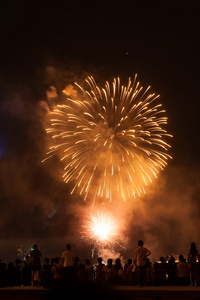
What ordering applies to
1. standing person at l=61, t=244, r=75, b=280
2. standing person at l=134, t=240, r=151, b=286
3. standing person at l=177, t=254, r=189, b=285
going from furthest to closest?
standing person at l=177, t=254, r=189, b=285 → standing person at l=61, t=244, r=75, b=280 → standing person at l=134, t=240, r=151, b=286

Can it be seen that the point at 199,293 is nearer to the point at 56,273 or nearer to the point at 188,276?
the point at 188,276

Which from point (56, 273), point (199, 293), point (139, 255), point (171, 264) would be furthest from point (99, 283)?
point (171, 264)

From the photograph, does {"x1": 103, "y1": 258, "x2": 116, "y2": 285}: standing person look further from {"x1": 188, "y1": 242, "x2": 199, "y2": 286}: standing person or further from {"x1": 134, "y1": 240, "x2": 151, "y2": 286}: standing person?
{"x1": 188, "y1": 242, "x2": 199, "y2": 286}: standing person

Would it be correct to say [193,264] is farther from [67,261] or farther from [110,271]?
[67,261]

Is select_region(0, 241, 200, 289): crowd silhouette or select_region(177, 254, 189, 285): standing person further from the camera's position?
select_region(177, 254, 189, 285): standing person

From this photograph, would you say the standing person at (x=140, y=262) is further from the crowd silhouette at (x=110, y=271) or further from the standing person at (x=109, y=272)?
the standing person at (x=109, y=272)

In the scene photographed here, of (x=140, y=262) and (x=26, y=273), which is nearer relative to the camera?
(x=140, y=262)

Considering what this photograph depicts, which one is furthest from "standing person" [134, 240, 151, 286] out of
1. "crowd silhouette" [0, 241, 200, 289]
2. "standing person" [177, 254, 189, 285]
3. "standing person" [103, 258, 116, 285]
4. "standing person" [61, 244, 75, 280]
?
"standing person" [61, 244, 75, 280]

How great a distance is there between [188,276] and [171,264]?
102cm


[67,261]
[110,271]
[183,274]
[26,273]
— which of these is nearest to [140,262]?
[110,271]

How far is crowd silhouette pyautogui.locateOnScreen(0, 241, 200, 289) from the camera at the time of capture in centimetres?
1424

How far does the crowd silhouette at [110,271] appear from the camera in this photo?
561 inches

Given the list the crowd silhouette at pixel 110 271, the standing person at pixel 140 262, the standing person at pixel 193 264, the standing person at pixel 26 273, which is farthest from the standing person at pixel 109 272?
the standing person at pixel 26 273

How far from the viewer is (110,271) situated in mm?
15492
